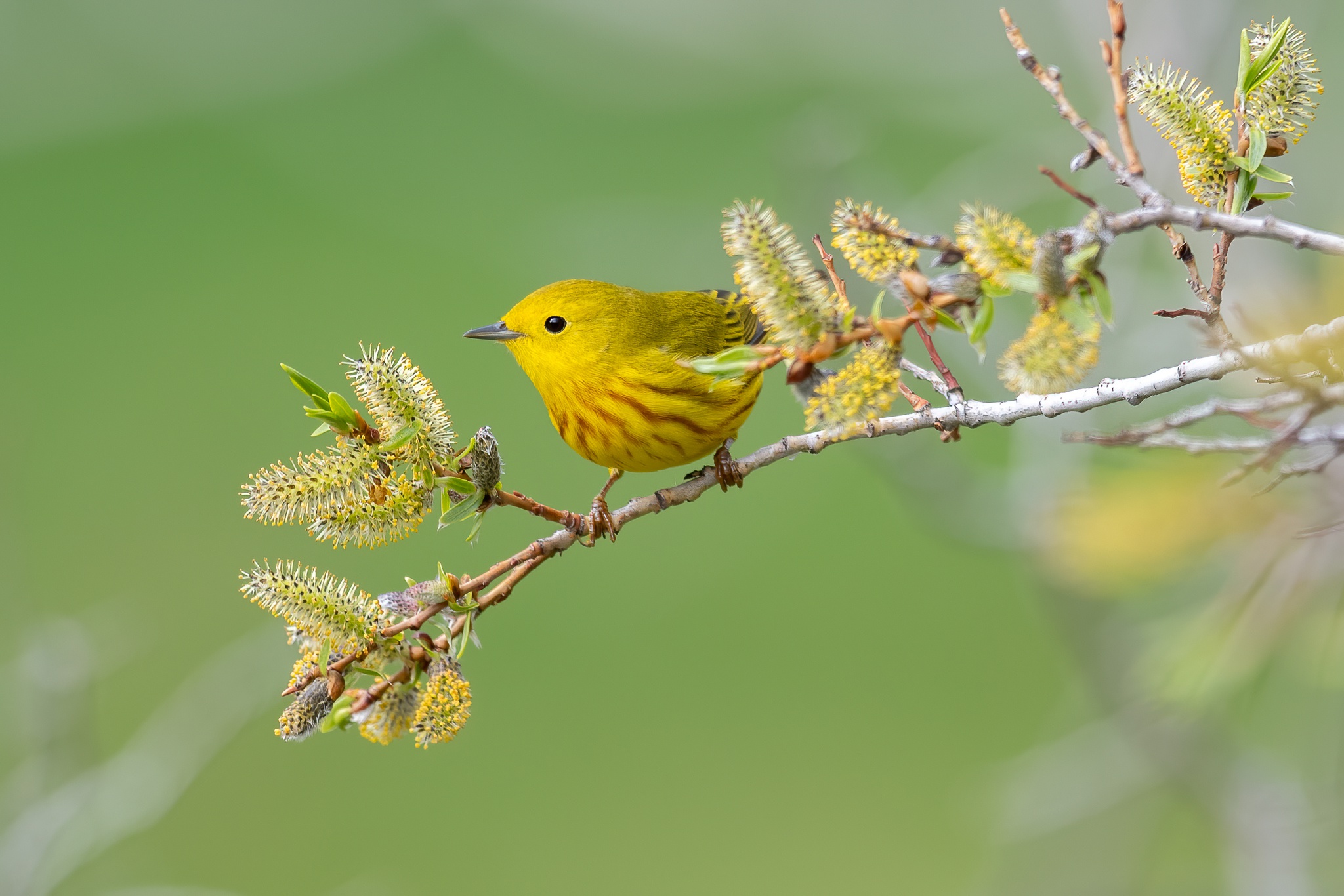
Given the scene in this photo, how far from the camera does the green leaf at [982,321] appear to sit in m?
1.22

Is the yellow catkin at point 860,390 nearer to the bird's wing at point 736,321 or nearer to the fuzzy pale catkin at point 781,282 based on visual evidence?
the fuzzy pale catkin at point 781,282

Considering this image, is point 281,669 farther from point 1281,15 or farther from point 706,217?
point 1281,15

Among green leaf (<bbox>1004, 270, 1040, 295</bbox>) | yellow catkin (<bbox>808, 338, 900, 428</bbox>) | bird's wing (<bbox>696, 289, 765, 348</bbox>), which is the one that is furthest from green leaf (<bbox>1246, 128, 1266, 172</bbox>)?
bird's wing (<bbox>696, 289, 765, 348</bbox>)

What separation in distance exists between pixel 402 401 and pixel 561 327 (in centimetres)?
160

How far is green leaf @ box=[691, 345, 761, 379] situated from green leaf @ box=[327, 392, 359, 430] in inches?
22.6

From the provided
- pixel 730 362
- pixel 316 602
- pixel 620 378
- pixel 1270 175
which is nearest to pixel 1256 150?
pixel 1270 175

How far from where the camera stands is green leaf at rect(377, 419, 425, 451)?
1559 millimetres

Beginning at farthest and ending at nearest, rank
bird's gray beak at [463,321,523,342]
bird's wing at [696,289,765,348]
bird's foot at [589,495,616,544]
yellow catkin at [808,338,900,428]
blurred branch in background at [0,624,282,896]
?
bird's wing at [696,289,765,348] → bird's gray beak at [463,321,523,342] → blurred branch in background at [0,624,282,896] → bird's foot at [589,495,616,544] → yellow catkin at [808,338,900,428]

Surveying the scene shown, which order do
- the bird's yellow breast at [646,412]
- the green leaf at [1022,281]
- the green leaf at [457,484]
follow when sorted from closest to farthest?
the green leaf at [1022,281] < the green leaf at [457,484] < the bird's yellow breast at [646,412]

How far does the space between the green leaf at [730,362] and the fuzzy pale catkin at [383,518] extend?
54cm

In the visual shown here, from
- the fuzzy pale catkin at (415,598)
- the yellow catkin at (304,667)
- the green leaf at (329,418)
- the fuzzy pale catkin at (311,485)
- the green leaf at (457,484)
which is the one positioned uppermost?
the green leaf at (329,418)

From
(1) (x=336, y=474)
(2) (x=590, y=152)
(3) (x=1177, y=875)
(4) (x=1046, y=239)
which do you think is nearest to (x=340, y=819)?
(3) (x=1177, y=875)

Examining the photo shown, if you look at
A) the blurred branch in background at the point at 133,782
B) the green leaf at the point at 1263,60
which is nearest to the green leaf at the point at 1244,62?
the green leaf at the point at 1263,60

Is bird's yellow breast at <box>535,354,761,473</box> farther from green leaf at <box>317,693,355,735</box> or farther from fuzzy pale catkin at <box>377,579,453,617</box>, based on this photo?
green leaf at <box>317,693,355,735</box>
